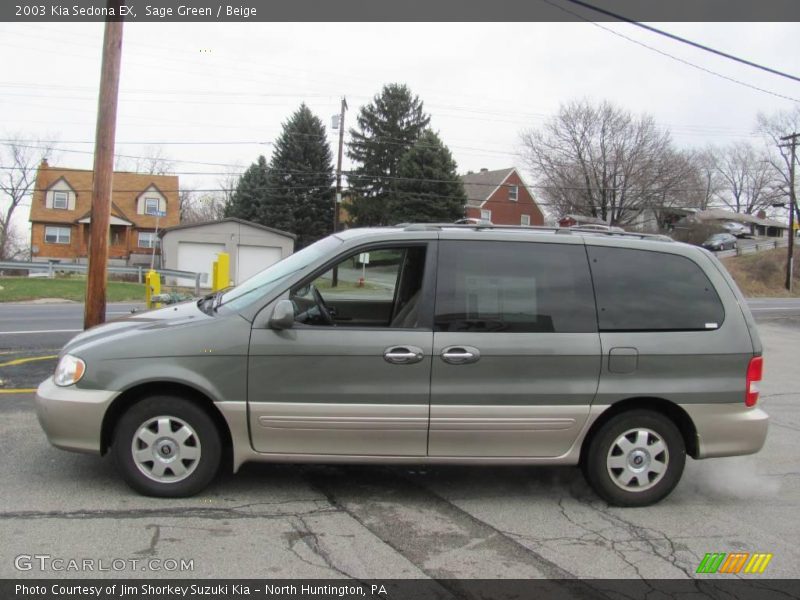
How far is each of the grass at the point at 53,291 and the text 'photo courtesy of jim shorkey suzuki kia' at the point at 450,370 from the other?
704 inches

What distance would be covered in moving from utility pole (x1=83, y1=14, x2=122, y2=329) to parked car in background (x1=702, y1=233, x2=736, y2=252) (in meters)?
50.4

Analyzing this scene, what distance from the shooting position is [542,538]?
3766mm

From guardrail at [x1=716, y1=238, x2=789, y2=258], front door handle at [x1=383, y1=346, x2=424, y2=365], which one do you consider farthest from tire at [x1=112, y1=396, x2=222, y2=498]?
guardrail at [x1=716, y1=238, x2=789, y2=258]

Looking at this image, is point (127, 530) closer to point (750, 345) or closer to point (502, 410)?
point (502, 410)

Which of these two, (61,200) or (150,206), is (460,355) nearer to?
(150,206)

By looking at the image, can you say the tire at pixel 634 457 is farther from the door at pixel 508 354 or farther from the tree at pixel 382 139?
the tree at pixel 382 139

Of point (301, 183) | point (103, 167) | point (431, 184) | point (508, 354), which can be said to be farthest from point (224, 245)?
point (508, 354)

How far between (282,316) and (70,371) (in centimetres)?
140

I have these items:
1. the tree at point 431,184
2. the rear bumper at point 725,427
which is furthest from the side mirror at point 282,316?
the tree at point 431,184

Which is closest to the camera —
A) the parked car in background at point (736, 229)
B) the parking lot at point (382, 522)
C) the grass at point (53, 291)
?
the parking lot at point (382, 522)

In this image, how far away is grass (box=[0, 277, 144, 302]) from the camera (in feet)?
72.1

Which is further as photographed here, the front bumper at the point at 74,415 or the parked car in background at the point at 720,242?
the parked car in background at the point at 720,242

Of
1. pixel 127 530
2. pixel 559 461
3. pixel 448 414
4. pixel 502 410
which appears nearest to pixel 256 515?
pixel 127 530

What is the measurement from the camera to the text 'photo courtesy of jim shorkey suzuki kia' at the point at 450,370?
3963 millimetres
